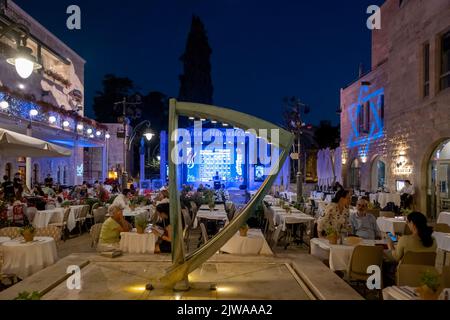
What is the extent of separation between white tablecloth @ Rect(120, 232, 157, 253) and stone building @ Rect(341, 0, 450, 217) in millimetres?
10423

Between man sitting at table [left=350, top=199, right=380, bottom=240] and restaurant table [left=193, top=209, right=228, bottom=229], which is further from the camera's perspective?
restaurant table [left=193, top=209, right=228, bottom=229]

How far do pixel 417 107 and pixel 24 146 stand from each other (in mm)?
13026

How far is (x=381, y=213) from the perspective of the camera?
33.9 feet

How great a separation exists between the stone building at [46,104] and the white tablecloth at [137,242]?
576 centimetres

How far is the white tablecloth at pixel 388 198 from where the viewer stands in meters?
15.8

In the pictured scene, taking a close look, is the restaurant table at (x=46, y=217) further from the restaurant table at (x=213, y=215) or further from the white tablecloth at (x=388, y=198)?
the white tablecloth at (x=388, y=198)

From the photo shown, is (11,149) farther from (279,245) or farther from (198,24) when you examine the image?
(198,24)

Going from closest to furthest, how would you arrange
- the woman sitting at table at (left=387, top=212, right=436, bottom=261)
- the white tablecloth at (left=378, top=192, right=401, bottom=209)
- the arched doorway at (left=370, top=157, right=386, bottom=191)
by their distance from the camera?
the woman sitting at table at (left=387, top=212, right=436, bottom=261)
the white tablecloth at (left=378, top=192, right=401, bottom=209)
the arched doorway at (left=370, top=157, right=386, bottom=191)

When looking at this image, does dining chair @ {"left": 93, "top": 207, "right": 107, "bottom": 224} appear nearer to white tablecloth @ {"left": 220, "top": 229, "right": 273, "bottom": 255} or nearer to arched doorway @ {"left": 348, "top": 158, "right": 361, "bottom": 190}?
white tablecloth @ {"left": 220, "top": 229, "right": 273, "bottom": 255}

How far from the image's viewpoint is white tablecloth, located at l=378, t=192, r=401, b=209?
15752 millimetres

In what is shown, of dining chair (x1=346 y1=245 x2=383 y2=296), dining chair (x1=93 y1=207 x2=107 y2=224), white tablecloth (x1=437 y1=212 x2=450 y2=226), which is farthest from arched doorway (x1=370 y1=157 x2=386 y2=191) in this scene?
dining chair (x1=346 y1=245 x2=383 y2=296)

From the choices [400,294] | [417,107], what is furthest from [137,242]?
[417,107]

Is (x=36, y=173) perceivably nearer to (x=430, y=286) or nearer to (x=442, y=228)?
(x=442, y=228)
